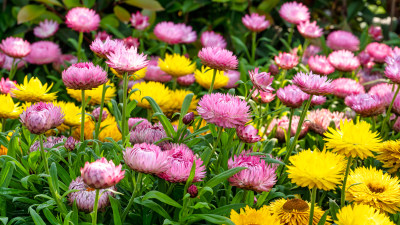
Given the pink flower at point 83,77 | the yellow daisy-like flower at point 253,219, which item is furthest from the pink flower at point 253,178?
the pink flower at point 83,77

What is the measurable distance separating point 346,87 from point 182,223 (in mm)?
1358

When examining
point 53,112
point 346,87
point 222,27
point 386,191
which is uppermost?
point 53,112

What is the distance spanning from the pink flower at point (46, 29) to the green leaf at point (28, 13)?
0.36 ft

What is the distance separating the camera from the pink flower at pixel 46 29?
9.53 ft

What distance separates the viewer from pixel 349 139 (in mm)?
1287

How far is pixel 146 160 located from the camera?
3.61 feet

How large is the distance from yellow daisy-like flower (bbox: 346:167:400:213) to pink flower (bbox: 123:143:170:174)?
1.74 ft

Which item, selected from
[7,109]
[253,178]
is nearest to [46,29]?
[7,109]

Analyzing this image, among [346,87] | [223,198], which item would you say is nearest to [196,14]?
[346,87]

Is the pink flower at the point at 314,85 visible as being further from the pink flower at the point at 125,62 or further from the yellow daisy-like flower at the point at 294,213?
the pink flower at the point at 125,62

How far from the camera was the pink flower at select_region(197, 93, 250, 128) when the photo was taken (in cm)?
129

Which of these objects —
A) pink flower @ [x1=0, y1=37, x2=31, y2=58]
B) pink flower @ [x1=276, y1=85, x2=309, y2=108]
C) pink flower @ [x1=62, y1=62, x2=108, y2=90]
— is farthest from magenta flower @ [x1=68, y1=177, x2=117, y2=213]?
pink flower @ [x1=0, y1=37, x2=31, y2=58]

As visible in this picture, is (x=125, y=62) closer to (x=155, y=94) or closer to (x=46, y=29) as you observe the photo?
(x=155, y=94)

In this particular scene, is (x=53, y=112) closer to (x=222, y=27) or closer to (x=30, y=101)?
(x=30, y=101)
